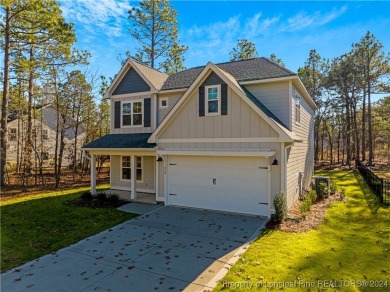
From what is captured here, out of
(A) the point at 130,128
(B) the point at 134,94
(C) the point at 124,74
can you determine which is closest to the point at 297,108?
(B) the point at 134,94

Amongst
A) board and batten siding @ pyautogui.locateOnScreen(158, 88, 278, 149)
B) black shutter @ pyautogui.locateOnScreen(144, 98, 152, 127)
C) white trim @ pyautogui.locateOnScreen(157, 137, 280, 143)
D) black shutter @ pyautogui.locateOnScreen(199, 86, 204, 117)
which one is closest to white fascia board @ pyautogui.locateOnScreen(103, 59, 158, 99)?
black shutter @ pyautogui.locateOnScreen(144, 98, 152, 127)

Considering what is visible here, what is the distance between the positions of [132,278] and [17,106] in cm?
2688

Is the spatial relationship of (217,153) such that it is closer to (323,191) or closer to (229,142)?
(229,142)

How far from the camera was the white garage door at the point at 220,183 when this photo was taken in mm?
10094

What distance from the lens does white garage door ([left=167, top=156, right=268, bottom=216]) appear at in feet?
33.1

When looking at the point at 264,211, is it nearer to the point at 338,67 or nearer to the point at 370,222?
the point at 370,222

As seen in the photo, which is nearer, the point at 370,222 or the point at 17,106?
the point at 370,222

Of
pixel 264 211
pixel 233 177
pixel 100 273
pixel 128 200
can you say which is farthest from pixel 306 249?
pixel 128 200

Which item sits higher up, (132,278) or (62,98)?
(62,98)

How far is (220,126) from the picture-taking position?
10.7m

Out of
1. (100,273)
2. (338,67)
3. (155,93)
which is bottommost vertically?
(100,273)

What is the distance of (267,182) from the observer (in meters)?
9.90

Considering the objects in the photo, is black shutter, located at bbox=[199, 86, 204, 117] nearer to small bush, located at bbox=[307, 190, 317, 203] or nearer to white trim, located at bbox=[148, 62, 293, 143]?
white trim, located at bbox=[148, 62, 293, 143]

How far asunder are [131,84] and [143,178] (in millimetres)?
5852
